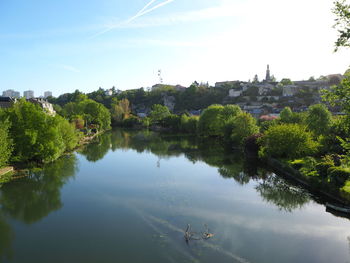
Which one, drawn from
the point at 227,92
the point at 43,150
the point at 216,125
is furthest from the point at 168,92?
the point at 43,150

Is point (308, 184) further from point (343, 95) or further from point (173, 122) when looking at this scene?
point (173, 122)

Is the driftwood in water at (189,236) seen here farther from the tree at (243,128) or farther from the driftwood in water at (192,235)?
the tree at (243,128)

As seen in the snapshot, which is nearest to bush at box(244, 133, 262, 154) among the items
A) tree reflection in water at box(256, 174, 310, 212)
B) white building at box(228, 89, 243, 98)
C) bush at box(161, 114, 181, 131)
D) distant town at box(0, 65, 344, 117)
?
tree reflection in water at box(256, 174, 310, 212)

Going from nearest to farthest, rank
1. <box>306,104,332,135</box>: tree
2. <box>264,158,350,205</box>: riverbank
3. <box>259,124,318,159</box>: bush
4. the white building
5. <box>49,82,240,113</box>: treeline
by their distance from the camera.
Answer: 1. <box>264,158,350,205</box>: riverbank
2. <box>259,124,318,159</box>: bush
3. <box>306,104,332,135</box>: tree
4. <box>49,82,240,113</box>: treeline
5. the white building

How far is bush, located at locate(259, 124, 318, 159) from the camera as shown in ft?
98.1

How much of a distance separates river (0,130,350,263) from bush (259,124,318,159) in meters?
3.35

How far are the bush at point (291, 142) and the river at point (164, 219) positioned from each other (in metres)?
3.35

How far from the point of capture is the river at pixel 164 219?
13.6 meters

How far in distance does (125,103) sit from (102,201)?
92956 millimetres

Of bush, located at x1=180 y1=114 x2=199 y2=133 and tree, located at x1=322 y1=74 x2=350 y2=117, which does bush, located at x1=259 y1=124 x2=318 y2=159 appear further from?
bush, located at x1=180 y1=114 x2=199 y2=133

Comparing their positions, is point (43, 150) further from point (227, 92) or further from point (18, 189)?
point (227, 92)

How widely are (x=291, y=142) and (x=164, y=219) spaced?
1909 centimetres

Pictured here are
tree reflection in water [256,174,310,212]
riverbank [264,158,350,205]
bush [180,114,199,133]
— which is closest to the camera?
riverbank [264,158,350,205]

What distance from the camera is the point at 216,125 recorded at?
59438 mm
